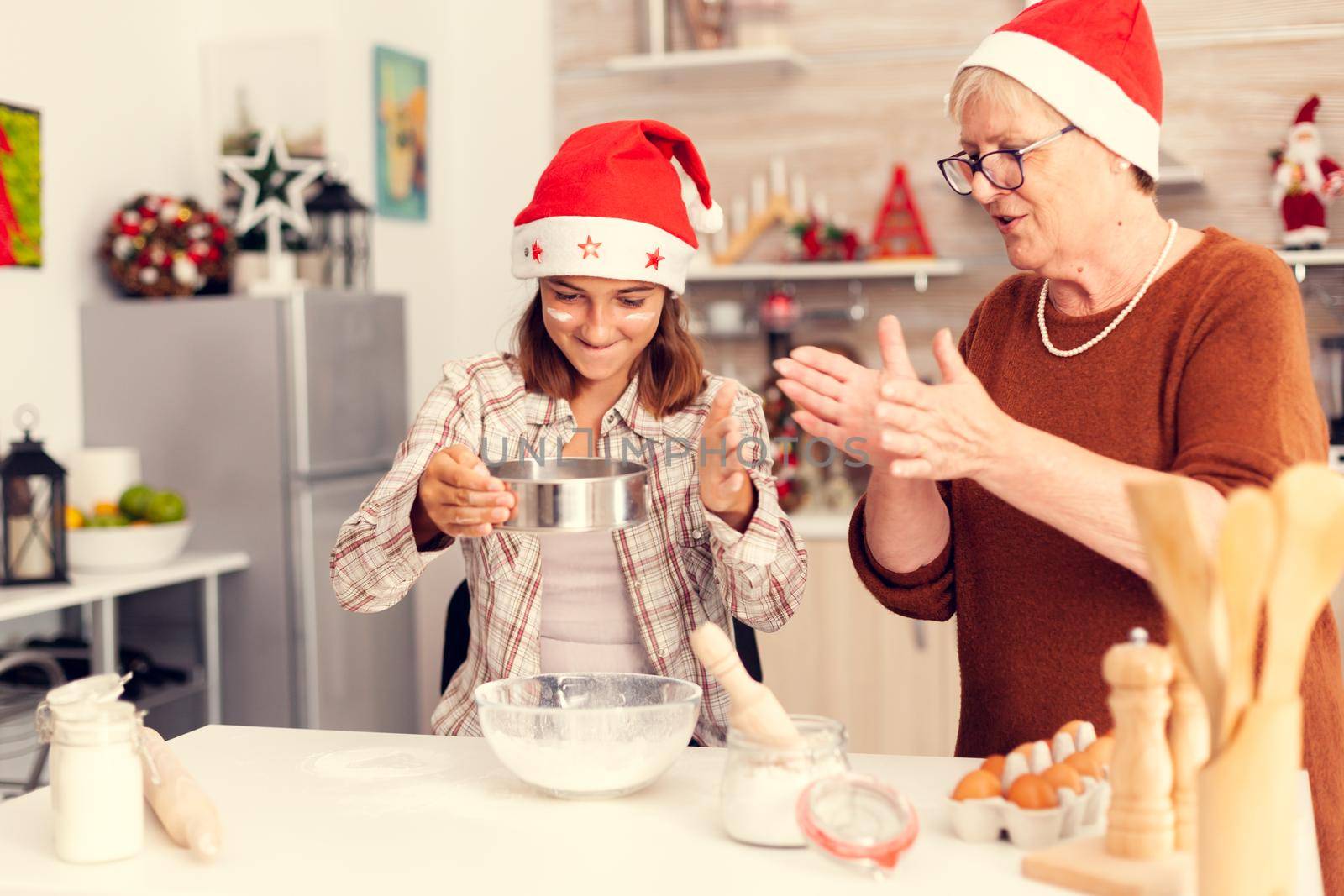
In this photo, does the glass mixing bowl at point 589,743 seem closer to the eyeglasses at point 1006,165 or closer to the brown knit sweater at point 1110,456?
the brown knit sweater at point 1110,456

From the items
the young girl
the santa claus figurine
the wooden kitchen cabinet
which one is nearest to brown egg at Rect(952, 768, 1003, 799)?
the young girl

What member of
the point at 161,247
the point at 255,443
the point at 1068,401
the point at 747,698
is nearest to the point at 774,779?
the point at 747,698

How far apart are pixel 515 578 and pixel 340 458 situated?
189 cm

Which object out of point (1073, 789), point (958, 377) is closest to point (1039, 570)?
point (958, 377)

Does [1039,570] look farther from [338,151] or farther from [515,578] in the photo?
[338,151]

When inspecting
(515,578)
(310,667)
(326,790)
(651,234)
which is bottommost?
(310,667)

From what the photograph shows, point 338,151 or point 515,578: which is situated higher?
point 338,151

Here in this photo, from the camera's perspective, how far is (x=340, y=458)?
3.52 meters

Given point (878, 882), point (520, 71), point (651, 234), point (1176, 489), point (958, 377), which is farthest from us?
point (520, 71)

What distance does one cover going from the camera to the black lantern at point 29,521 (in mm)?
2904

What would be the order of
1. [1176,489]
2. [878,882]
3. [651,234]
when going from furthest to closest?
[651,234], [878,882], [1176,489]

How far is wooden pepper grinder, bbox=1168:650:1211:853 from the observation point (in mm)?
1048

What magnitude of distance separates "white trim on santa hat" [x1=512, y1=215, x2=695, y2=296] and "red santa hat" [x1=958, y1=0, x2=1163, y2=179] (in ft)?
1.46

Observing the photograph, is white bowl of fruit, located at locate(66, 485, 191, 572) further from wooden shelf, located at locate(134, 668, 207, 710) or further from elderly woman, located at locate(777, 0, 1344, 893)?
elderly woman, located at locate(777, 0, 1344, 893)
